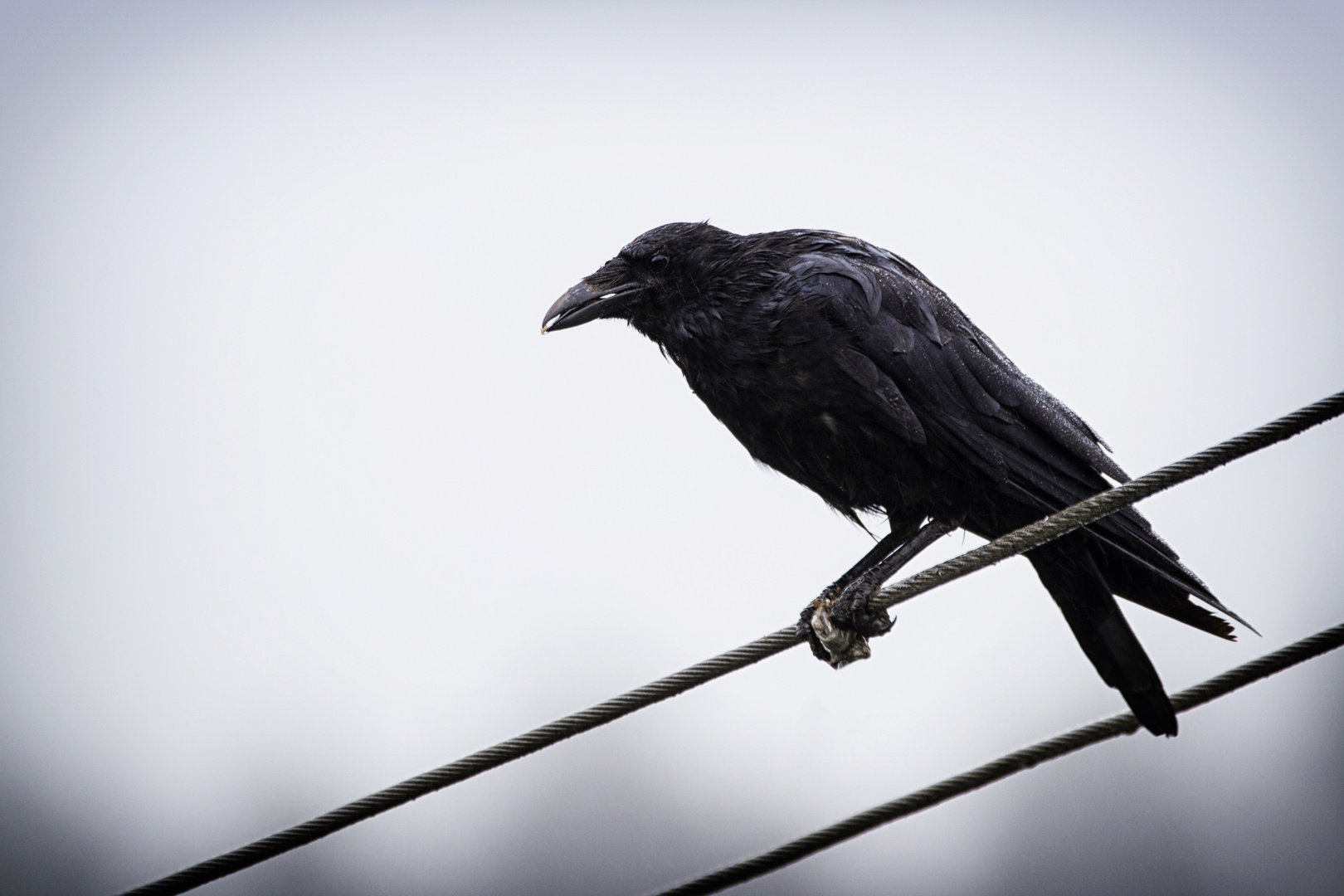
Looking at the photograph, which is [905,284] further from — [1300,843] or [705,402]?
[1300,843]

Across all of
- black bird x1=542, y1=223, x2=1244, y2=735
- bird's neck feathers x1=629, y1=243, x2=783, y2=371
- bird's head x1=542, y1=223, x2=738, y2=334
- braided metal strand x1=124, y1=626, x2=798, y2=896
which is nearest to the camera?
braided metal strand x1=124, y1=626, x2=798, y2=896

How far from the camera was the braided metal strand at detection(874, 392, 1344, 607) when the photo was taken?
2.63m

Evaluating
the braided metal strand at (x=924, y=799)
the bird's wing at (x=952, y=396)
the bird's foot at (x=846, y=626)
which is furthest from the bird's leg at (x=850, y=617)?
the braided metal strand at (x=924, y=799)

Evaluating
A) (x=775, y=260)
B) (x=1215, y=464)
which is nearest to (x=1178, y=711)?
(x=1215, y=464)

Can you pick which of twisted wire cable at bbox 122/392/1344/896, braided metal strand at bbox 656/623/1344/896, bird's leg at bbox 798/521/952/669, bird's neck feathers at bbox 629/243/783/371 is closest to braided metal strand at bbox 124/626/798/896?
twisted wire cable at bbox 122/392/1344/896

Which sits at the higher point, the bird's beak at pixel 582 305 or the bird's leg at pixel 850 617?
the bird's beak at pixel 582 305

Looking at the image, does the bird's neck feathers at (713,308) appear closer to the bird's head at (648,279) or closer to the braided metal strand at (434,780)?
the bird's head at (648,279)

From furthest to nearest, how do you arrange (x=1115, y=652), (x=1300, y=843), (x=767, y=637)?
1. (x=1300, y=843)
2. (x=1115, y=652)
3. (x=767, y=637)

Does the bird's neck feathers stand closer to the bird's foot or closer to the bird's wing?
the bird's wing

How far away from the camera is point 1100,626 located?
414cm

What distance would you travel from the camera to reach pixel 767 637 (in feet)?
10.4

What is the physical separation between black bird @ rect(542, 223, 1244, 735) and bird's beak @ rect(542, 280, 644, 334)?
394 mm

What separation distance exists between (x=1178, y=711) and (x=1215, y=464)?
3.84ft

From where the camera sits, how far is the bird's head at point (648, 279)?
4.62 meters
